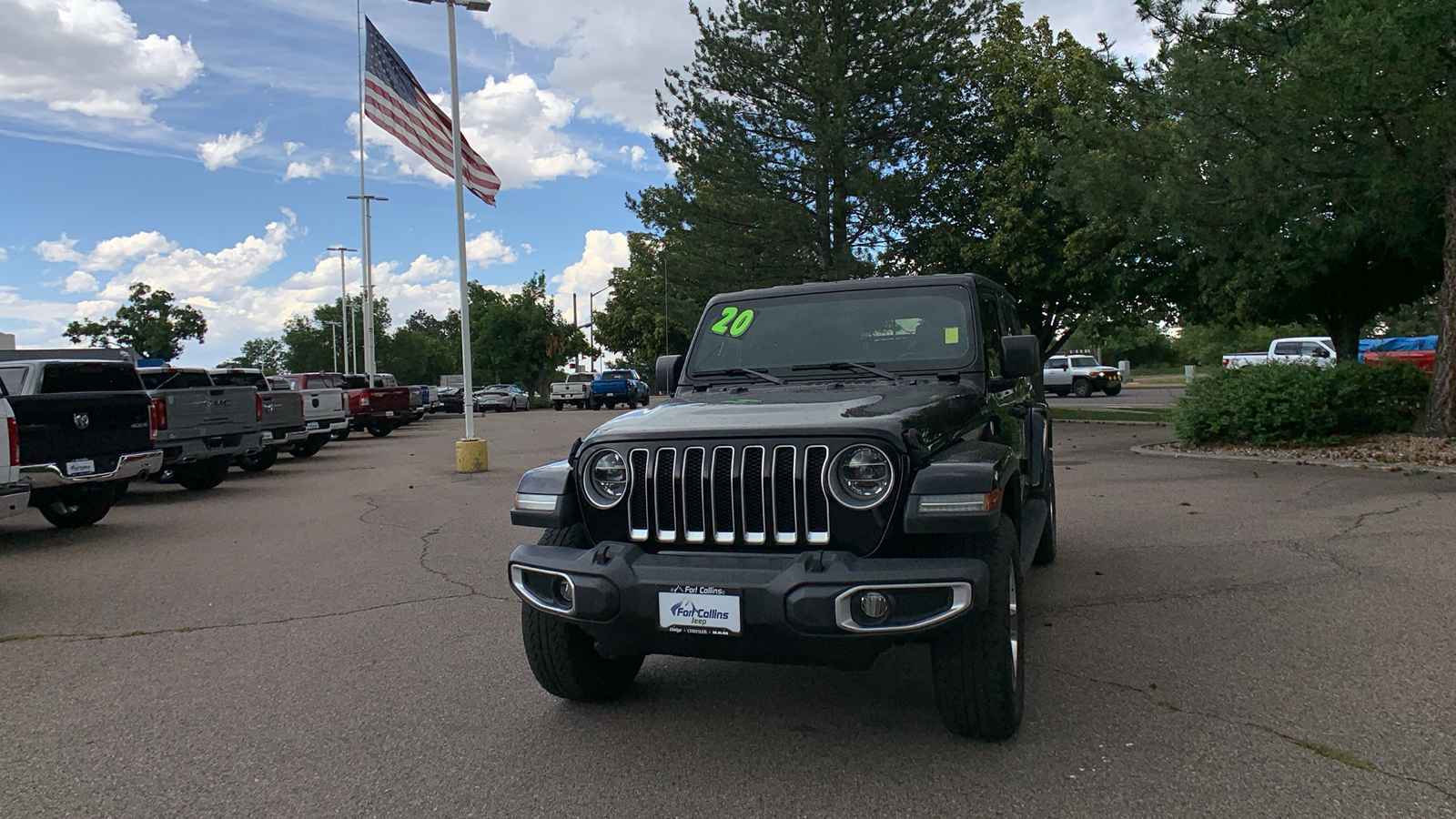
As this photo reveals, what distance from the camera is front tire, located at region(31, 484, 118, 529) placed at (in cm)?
970

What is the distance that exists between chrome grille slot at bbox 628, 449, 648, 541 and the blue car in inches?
1571

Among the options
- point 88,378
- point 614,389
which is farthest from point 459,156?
point 614,389

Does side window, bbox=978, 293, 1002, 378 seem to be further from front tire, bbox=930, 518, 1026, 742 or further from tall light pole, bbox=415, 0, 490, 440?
tall light pole, bbox=415, 0, 490, 440

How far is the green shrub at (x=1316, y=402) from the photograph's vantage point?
43.6 feet

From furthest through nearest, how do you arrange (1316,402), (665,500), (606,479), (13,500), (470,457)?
(470,457), (1316,402), (13,500), (606,479), (665,500)

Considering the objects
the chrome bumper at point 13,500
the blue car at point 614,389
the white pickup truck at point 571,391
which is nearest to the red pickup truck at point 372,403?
the blue car at point 614,389

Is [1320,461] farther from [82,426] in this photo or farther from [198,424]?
[198,424]

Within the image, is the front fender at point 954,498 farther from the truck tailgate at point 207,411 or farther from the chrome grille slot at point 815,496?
the truck tailgate at point 207,411

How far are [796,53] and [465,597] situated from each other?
21.0 meters

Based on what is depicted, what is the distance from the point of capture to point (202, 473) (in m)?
13.2

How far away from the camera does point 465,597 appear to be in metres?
6.27

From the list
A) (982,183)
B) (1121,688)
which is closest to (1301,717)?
(1121,688)

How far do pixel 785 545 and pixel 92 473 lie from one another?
8406 millimetres

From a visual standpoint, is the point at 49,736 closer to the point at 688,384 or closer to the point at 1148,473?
the point at 688,384
